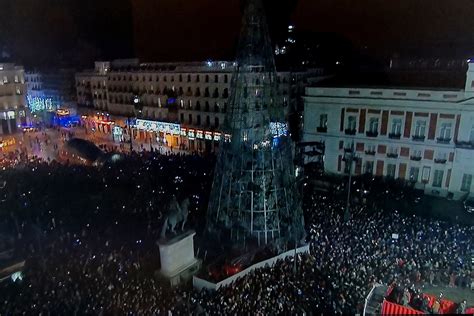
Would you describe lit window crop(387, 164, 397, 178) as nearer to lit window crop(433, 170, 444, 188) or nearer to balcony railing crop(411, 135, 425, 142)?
balcony railing crop(411, 135, 425, 142)

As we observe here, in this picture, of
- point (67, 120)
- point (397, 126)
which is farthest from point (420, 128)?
point (67, 120)

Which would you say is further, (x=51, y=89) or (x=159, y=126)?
(x=51, y=89)

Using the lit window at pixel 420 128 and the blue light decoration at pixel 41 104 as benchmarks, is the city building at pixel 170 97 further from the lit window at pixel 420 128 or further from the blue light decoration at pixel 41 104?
the blue light decoration at pixel 41 104

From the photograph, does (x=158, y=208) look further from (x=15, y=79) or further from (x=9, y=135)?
(x=15, y=79)

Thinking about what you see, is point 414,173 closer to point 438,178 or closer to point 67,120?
point 438,178

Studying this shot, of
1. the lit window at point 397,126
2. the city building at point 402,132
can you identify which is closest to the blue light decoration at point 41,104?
the city building at point 402,132

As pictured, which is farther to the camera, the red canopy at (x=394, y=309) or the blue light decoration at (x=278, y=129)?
the blue light decoration at (x=278, y=129)
